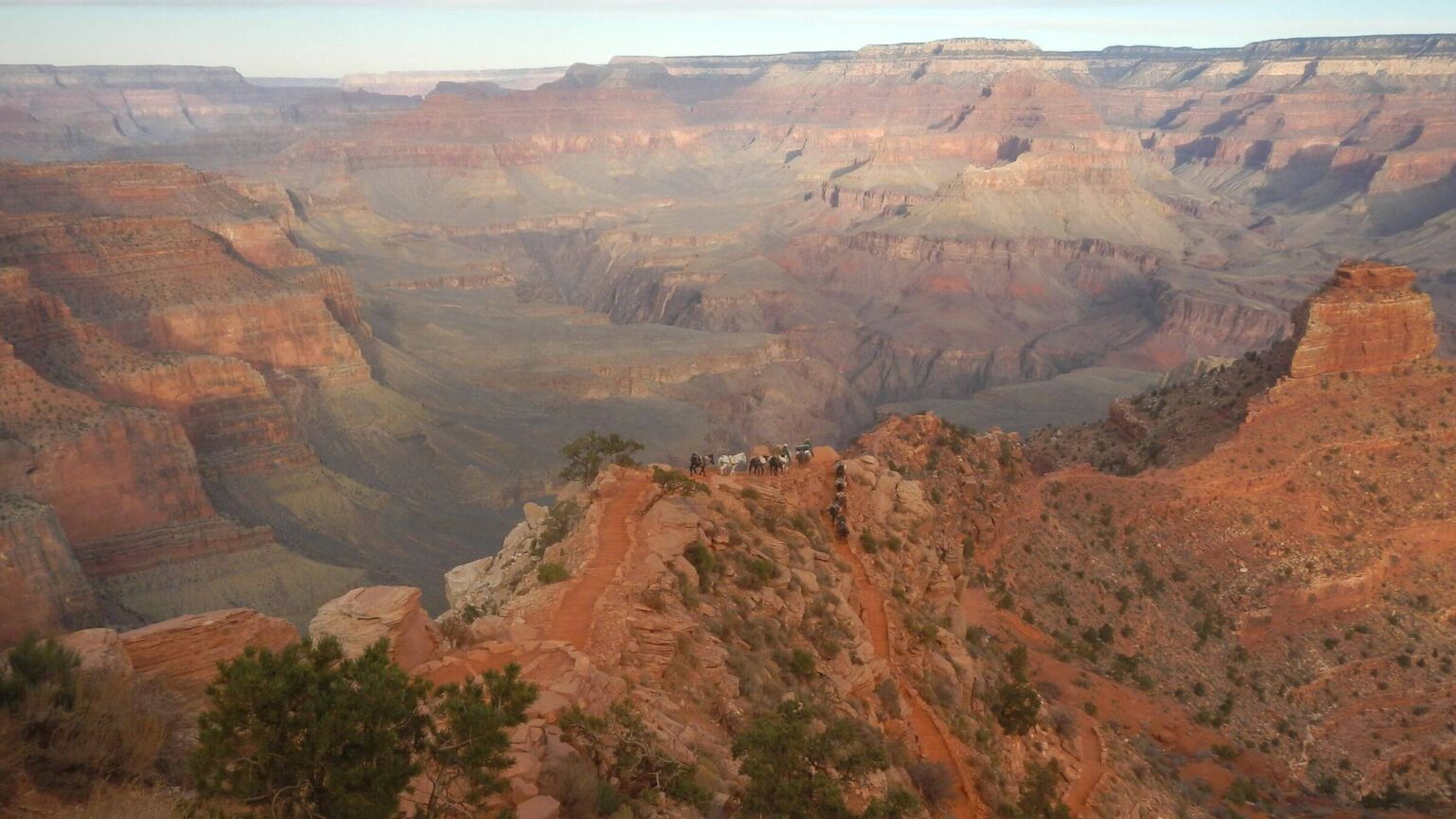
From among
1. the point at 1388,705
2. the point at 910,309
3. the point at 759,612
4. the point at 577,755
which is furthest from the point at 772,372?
the point at 577,755

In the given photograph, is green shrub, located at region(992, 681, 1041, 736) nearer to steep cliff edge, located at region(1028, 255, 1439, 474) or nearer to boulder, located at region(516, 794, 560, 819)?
boulder, located at region(516, 794, 560, 819)

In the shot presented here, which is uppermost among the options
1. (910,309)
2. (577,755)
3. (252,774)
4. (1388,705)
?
(252,774)

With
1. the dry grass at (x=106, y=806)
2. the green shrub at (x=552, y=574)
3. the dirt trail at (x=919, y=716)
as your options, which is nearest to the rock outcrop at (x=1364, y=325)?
the dirt trail at (x=919, y=716)

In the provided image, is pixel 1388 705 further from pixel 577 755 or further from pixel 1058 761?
pixel 577 755

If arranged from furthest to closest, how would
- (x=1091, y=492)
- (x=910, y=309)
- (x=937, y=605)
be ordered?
(x=910, y=309)
(x=1091, y=492)
(x=937, y=605)

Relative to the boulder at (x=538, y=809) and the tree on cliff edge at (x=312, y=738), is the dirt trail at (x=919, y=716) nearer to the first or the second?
the boulder at (x=538, y=809)

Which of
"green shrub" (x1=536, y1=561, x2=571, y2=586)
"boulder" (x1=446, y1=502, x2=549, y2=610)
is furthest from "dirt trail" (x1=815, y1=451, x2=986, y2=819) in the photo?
"boulder" (x1=446, y1=502, x2=549, y2=610)
